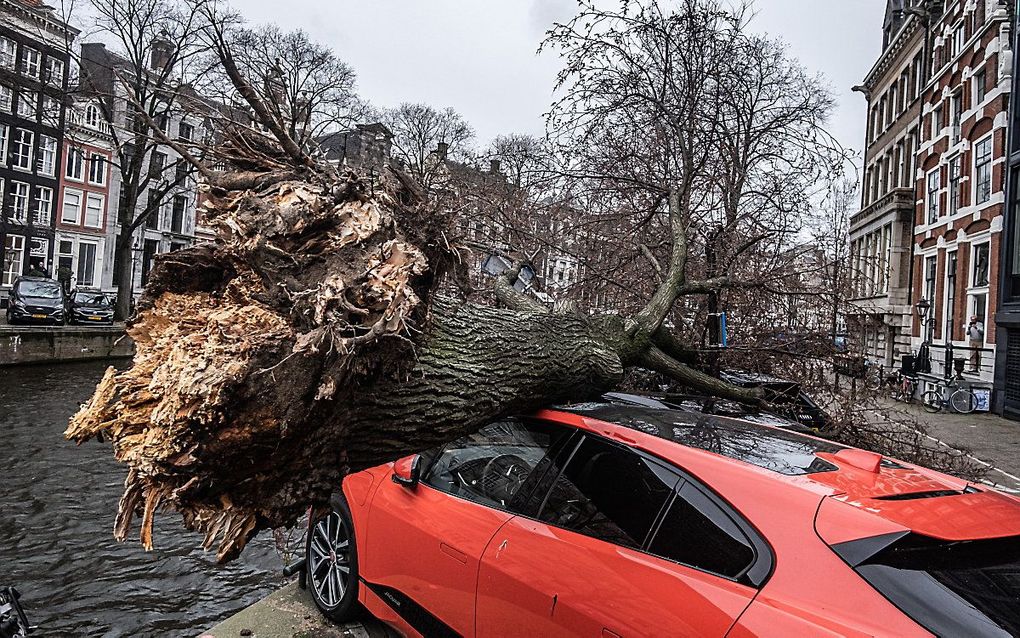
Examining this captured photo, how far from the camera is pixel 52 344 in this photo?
58.7ft

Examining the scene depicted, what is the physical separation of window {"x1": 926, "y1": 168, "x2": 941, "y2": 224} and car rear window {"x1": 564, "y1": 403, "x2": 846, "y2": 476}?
28.7m

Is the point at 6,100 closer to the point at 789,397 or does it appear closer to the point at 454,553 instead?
the point at 789,397

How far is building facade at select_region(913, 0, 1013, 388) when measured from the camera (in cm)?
2027

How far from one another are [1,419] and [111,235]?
120 ft

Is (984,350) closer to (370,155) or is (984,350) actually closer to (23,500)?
(370,155)

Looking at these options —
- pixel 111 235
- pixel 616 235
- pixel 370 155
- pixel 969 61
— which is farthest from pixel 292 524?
pixel 111 235

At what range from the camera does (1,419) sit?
1036 cm

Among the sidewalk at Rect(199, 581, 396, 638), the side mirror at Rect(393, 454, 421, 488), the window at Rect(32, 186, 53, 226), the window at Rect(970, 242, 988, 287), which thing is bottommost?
the sidewalk at Rect(199, 581, 396, 638)

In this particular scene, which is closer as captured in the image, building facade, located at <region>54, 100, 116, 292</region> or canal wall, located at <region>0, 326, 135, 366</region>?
canal wall, located at <region>0, 326, 135, 366</region>

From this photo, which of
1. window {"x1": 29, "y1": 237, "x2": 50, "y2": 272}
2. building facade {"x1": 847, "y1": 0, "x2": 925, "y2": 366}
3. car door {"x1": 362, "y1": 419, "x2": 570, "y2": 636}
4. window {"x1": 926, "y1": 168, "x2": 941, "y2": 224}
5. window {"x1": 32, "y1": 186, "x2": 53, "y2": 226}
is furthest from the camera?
window {"x1": 32, "y1": 186, "x2": 53, "y2": 226}

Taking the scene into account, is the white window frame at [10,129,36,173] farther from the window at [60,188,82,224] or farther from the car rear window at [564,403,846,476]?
the car rear window at [564,403,846,476]

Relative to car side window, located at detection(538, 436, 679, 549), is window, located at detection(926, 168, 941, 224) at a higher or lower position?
higher

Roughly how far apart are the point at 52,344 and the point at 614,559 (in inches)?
819

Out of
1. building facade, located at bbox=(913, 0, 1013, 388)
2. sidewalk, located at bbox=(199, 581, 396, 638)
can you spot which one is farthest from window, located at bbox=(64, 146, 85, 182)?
building facade, located at bbox=(913, 0, 1013, 388)
